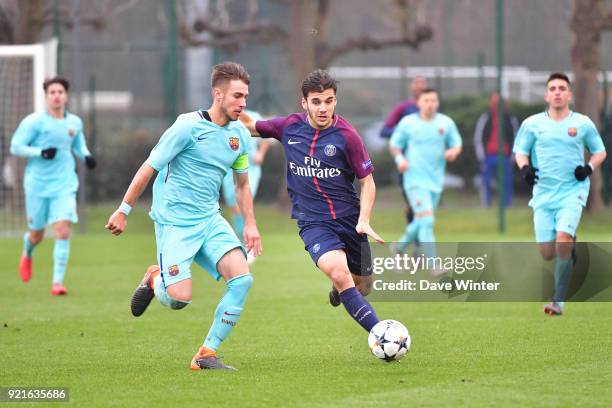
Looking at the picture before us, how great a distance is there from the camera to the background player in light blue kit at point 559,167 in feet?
33.7

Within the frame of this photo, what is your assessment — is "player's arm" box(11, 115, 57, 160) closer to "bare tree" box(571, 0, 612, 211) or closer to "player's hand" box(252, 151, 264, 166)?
"player's hand" box(252, 151, 264, 166)

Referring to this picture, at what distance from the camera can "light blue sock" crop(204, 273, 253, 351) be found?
24.6 ft

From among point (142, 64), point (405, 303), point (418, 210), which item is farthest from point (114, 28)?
point (405, 303)

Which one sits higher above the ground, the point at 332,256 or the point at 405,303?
the point at 332,256

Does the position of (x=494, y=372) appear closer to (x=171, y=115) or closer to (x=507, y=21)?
(x=171, y=115)

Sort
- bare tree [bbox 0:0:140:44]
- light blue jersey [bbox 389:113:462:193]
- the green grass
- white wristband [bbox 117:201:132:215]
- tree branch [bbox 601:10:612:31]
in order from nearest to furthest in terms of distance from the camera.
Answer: the green grass, white wristband [bbox 117:201:132:215], light blue jersey [bbox 389:113:462:193], tree branch [bbox 601:10:612:31], bare tree [bbox 0:0:140:44]

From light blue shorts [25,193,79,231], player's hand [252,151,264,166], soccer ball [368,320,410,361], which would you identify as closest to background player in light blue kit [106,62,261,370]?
soccer ball [368,320,410,361]

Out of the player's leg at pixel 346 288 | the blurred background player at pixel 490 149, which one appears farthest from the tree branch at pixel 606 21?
the player's leg at pixel 346 288

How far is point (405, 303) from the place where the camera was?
11383 millimetres

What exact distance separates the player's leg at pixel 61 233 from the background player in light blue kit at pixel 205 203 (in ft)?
15.1

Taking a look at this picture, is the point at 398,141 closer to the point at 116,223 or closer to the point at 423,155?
the point at 423,155

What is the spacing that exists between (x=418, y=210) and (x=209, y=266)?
6199mm

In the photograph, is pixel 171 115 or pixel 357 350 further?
pixel 171 115

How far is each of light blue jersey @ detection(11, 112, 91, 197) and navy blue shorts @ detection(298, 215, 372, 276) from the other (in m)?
4.90
